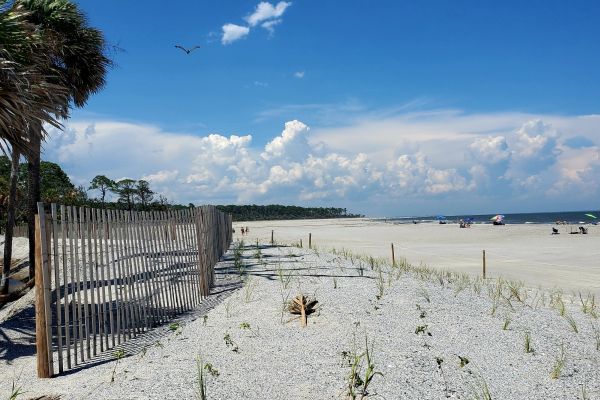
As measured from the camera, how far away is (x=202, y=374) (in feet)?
15.9

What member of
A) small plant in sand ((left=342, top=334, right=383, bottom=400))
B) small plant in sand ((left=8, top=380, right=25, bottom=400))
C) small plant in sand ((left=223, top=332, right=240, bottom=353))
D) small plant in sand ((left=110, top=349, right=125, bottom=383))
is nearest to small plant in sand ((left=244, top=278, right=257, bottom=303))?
small plant in sand ((left=223, top=332, right=240, bottom=353))

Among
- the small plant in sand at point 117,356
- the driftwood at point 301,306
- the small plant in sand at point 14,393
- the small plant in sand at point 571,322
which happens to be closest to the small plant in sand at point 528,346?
the small plant in sand at point 571,322

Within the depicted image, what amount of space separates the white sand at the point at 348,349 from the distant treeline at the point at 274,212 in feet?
393

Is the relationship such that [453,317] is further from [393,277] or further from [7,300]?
[7,300]

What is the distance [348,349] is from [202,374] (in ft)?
5.05

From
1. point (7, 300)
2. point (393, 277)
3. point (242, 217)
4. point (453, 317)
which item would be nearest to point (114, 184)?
point (7, 300)

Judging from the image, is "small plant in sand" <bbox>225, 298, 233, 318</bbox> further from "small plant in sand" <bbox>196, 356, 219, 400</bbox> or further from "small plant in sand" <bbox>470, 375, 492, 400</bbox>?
"small plant in sand" <bbox>470, 375, 492, 400</bbox>

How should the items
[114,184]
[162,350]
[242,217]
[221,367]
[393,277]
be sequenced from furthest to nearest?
[242,217] < [114,184] < [393,277] < [162,350] < [221,367]

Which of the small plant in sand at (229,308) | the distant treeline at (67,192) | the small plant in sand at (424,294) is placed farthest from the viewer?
the distant treeline at (67,192)

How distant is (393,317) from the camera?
6.57m

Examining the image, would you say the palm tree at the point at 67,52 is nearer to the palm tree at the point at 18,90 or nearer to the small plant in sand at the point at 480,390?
the palm tree at the point at 18,90

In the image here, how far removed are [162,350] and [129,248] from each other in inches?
62.9

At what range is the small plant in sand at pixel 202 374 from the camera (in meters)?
4.30

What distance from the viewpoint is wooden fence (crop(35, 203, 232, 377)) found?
538 cm
